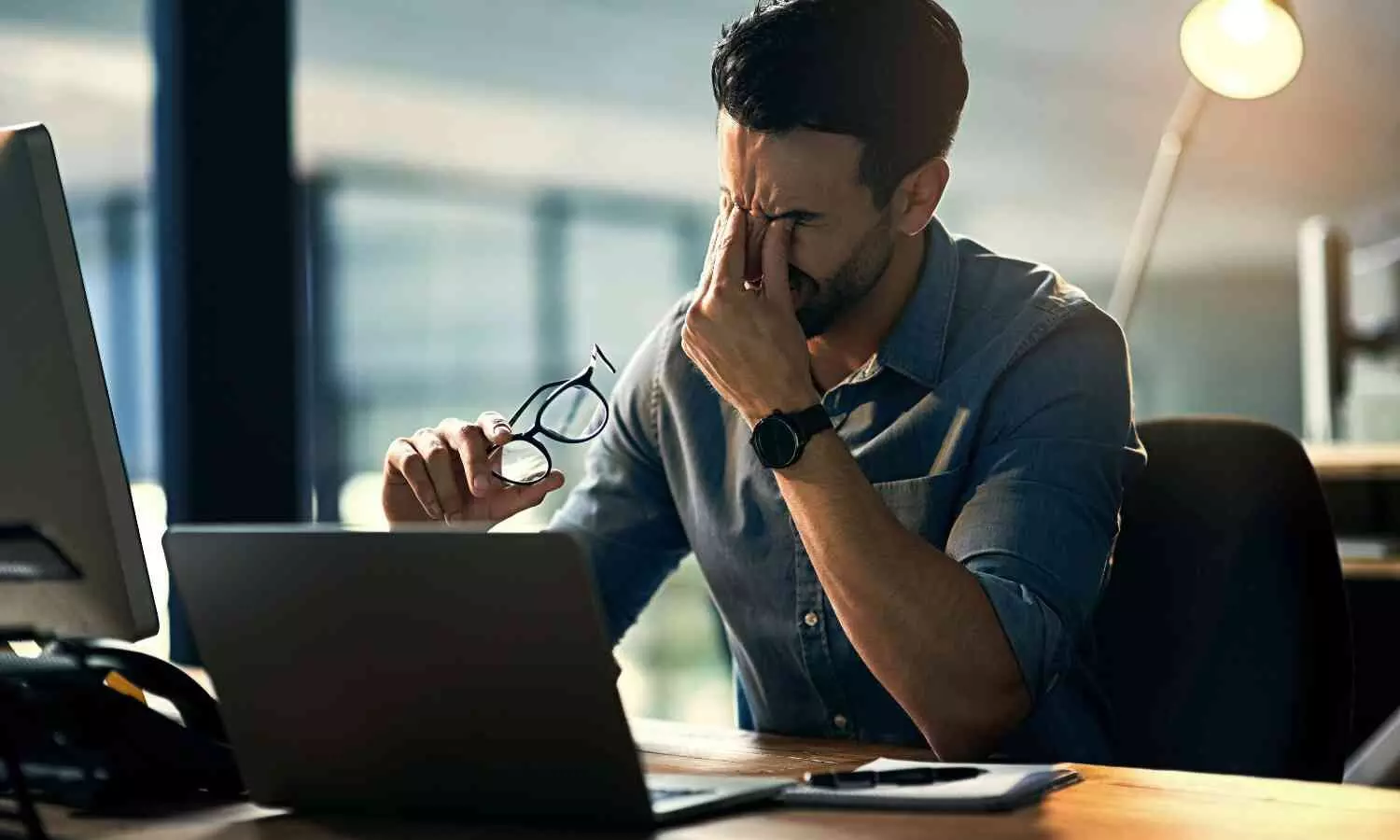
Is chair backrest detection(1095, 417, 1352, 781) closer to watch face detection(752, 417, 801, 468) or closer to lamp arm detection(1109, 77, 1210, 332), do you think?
watch face detection(752, 417, 801, 468)

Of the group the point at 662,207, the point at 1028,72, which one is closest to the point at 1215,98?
the point at 1028,72

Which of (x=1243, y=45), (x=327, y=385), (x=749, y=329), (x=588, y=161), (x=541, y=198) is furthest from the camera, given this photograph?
(x=541, y=198)

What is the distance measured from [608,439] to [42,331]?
844 mm

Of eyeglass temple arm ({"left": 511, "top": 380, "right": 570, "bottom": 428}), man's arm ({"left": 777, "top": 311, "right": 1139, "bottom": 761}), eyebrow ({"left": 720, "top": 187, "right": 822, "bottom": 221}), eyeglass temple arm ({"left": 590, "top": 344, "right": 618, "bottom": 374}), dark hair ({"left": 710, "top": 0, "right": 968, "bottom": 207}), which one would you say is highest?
dark hair ({"left": 710, "top": 0, "right": 968, "bottom": 207})

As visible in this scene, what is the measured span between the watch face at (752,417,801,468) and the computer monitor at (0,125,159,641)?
557 millimetres

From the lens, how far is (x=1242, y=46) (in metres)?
2.54

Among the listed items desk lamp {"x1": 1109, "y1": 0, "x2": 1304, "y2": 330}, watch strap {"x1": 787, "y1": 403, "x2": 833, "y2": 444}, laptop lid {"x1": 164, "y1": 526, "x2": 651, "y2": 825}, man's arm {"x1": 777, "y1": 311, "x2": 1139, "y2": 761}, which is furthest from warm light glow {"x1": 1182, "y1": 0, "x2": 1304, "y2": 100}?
laptop lid {"x1": 164, "y1": 526, "x2": 651, "y2": 825}

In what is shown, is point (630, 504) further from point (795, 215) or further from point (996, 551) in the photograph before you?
point (996, 551)

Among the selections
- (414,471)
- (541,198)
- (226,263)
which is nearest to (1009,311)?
(414,471)

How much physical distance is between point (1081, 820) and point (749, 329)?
0.66 meters

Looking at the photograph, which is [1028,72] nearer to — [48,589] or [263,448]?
[263,448]

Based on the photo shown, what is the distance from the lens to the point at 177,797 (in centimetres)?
108

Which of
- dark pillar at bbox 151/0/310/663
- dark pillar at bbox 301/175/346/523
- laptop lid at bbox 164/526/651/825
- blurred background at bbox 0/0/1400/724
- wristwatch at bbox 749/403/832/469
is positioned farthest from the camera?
dark pillar at bbox 301/175/346/523

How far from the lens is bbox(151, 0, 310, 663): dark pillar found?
7.80ft
